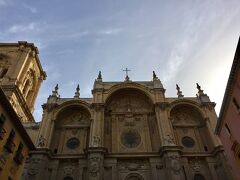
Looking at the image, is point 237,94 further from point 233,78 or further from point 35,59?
point 35,59

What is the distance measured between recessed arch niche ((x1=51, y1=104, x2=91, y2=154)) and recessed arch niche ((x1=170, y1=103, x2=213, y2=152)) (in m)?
11.2

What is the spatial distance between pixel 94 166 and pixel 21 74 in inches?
824

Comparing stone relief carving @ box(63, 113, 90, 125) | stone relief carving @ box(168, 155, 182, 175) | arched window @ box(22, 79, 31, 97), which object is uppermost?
arched window @ box(22, 79, 31, 97)

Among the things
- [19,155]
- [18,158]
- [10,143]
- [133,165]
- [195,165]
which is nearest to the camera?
[10,143]

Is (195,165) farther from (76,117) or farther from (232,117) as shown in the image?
(76,117)

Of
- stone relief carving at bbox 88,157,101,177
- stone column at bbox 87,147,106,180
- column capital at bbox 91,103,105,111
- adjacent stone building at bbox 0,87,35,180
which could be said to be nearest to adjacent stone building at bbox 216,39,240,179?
stone column at bbox 87,147,106,180

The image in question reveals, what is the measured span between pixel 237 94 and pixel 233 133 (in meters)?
3.63

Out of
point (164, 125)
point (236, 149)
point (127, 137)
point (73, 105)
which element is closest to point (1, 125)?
point (73, 105)

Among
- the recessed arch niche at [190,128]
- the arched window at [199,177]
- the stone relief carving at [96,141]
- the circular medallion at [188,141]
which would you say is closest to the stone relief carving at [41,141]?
the stone relief carving at [96,141]

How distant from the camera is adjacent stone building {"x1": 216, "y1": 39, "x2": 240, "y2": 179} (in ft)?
56.1

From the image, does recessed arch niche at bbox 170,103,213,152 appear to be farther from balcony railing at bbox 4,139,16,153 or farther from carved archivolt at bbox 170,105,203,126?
balcony railing at bbox 4,139,16,153

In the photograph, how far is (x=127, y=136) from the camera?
94.2 feet

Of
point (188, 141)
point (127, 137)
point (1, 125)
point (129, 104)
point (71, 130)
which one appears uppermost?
point (129, 104)

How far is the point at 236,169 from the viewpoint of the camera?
802 inches
